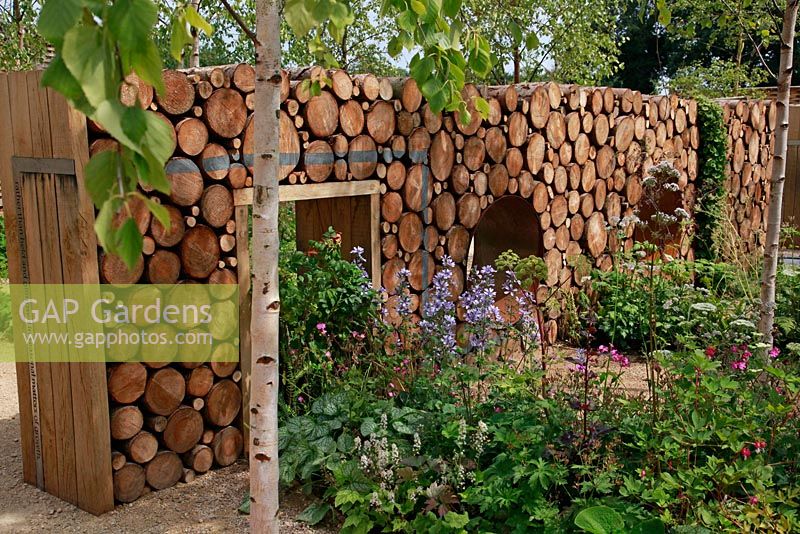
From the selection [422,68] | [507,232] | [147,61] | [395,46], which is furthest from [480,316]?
[147,61]

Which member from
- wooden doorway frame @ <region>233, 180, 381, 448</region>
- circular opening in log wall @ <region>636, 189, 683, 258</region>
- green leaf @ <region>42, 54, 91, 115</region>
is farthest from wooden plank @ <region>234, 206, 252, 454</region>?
circular opening in log wall @ <region>636, 189, 683, 258</region>

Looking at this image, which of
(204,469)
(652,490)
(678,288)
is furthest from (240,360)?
(678,288)

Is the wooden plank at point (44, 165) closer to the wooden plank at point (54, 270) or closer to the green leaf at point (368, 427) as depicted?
the wooden plank at point (54, 270)

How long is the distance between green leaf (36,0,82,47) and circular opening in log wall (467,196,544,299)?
551 centimetres

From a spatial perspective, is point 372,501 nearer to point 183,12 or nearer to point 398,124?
point 183,12

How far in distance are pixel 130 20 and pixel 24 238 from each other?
128 inches

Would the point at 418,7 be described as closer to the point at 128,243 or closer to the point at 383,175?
the point at 128,243

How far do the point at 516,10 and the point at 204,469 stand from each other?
10.1 metres

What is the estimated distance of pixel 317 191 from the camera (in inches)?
184

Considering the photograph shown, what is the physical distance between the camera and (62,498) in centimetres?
418

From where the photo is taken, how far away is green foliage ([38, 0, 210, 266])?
1229mm

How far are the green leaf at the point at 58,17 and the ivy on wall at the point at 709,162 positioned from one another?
8.76m

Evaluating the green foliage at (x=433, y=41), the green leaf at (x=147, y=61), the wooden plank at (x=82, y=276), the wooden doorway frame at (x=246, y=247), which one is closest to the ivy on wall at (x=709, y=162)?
the wooden doorway frame at (x=246, y=247)

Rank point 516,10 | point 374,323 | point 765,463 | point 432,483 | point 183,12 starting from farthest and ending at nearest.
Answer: point 516,10 < point 374,323 < point 432,483 < point 765,463 < point 183,12
